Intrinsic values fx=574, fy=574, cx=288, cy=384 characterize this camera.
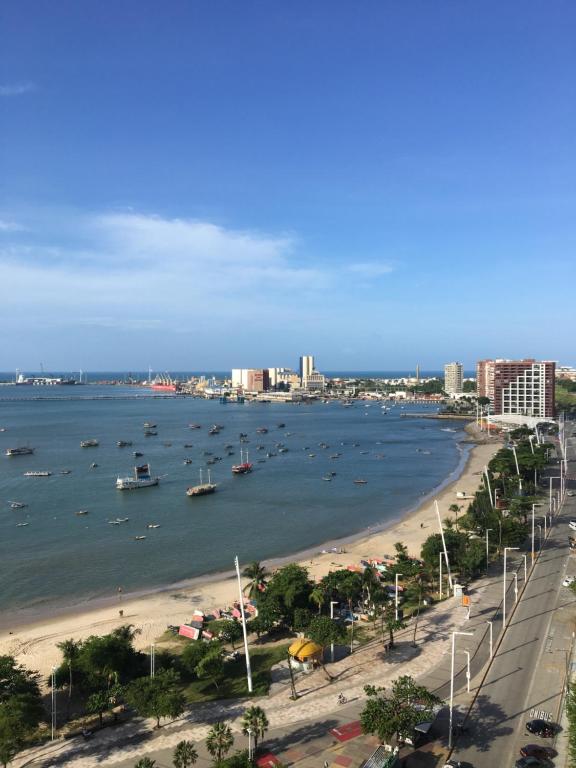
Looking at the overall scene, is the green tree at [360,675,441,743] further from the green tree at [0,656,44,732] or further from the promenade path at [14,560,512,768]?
the green tree at [0,656,44,732]

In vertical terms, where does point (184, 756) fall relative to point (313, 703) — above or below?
above

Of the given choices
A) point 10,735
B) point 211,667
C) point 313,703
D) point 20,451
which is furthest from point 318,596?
point 20,451

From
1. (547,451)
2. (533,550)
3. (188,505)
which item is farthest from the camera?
(547,451)

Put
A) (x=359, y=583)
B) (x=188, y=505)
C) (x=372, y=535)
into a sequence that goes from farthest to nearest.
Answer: (x=188, y=505) → (x=372, y=535) → (x=359, y=583)

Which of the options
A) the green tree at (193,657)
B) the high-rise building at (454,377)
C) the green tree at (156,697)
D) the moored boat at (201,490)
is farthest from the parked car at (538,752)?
the high-rise building at (454,377)

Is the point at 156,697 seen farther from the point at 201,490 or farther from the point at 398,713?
the point at 201,490

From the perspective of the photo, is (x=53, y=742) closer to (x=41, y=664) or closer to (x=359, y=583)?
(x=41, y=664)

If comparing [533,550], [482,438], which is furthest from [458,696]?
[482,438]
